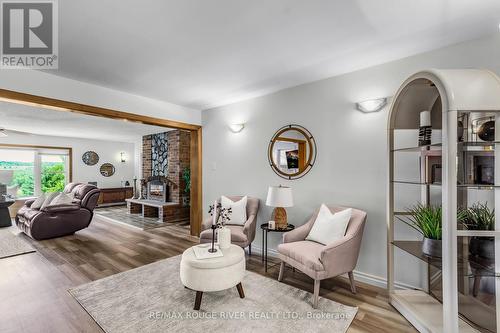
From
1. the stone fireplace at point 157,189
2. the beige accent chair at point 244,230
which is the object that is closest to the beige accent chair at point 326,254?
the beige accent chair at point 244,230

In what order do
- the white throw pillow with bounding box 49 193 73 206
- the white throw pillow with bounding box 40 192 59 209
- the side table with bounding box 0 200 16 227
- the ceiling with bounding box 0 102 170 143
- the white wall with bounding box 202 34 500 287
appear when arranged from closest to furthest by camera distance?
the white wall with bounding box 202 34 500 287, the ceiling with bounding box 0 102 170 143, the white throw pillow with bounding box 49 193 73 206, the white throw pillow with bounding box 40 192 59 209, the side table with bounding box 0 200 16 227

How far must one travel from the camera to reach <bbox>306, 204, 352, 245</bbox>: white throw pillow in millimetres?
2568

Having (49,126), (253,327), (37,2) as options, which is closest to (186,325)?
(253,327)

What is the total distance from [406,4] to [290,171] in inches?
86.1

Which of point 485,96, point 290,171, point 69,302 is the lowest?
point 69,302

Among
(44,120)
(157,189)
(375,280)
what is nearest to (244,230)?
(375,280)

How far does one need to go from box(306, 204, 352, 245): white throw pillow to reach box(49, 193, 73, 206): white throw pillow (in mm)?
4971

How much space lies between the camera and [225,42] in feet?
7.34

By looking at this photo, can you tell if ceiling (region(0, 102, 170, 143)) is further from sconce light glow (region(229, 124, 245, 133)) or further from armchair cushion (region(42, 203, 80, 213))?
sconce light glow (region(229, 124, 245, 133))

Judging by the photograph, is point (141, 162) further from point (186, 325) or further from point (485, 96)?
point (485, 96)

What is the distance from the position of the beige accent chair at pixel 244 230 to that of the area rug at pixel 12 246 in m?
3.05

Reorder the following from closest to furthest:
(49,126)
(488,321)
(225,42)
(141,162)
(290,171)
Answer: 1. (488,321)
2. (225,42)
3. (290,171)
4. (49,126)
5. (141,162)

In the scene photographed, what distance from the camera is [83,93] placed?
3186mm

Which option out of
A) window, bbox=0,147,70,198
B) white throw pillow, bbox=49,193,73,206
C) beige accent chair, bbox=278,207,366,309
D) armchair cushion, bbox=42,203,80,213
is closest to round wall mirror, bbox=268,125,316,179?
beige accent chair, bbox=278,207,366,309
